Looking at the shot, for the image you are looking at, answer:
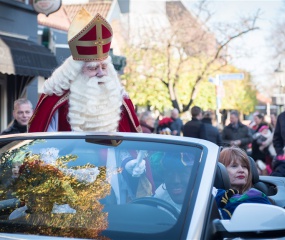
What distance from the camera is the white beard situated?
17.3 feet

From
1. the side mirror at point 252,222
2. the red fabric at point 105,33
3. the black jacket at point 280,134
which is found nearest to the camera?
the side mirror at point 252,222

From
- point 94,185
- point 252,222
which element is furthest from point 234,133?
point 252,222

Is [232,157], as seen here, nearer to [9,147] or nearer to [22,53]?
[9,147]

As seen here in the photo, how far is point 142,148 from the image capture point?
346 cm

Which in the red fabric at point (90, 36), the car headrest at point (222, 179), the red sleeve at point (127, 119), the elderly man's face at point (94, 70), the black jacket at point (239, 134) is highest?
the red fabric at point (90, 36)

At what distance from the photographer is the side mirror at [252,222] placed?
2.91m

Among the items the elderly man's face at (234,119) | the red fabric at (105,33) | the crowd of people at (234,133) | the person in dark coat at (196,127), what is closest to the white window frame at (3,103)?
the crowd of people at (234,133)

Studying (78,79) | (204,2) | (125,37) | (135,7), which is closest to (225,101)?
(135,7)

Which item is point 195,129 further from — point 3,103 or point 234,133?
point 3,103

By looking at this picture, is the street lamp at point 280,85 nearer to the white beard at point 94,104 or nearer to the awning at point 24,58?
the awning at point 24,58

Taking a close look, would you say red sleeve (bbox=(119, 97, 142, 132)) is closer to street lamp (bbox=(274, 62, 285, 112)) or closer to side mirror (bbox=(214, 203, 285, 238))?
side mirror (bbox=(214, 203, 285, 238))

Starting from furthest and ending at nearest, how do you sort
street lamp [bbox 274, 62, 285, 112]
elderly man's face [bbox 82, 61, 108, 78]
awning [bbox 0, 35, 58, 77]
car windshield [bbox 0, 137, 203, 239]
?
street lamp [bbox 274, 62, 285, 112], awning [bbox 0, 35, 58, 77], elderly man's face [bbox 82, 61, 108, 78], car windshield [bbox 0, 137, 203, 239]

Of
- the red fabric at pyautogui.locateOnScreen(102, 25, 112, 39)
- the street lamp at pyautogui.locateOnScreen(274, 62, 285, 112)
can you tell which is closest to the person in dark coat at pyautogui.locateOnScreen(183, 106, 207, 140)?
the red fabric at pyautogui.locateOnScreen(102, 25, 112, 39)

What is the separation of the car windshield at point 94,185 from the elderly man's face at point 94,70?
181cm
